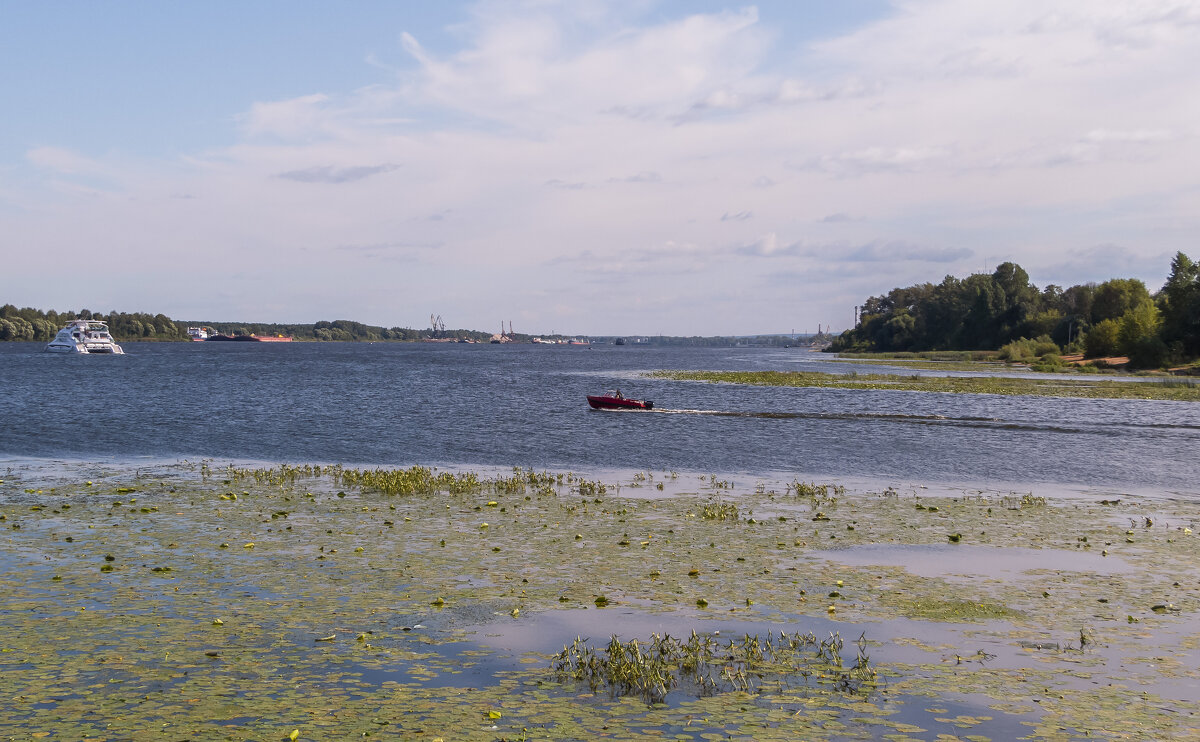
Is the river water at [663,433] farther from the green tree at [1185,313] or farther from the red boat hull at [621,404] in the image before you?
the green tree at [1185,313]

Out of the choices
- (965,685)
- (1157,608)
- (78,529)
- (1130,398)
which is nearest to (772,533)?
(1157,608)

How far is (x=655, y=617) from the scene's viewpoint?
17.3 m

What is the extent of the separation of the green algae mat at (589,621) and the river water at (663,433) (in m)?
12.4

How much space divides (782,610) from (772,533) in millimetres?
7649

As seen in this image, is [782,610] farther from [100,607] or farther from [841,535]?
[100,607]

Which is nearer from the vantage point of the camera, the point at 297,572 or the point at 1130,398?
the point at 297,572

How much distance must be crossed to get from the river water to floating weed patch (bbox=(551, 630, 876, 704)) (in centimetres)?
2419

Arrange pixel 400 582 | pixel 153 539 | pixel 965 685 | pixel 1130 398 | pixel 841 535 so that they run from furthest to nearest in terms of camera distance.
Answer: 1. pixel 1130 398
2. pixel 841 535
3. pixel 153 539
4. pixel 400 582
5. pixel 965 685

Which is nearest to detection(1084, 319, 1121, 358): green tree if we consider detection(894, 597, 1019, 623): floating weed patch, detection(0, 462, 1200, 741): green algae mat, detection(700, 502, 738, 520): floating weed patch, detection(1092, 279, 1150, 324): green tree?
detection(1092, 279, 1150, 324): green tree

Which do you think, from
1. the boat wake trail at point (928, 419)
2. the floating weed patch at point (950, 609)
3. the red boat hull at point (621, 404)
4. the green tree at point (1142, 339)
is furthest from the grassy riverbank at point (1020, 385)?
the floating weed patch at point (950, 609)

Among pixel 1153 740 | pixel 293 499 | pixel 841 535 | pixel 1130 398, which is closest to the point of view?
pixel 1153 740

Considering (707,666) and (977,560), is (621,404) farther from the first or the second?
(707,666)

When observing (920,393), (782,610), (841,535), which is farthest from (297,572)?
(920,393)

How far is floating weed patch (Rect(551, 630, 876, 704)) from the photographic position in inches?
535
